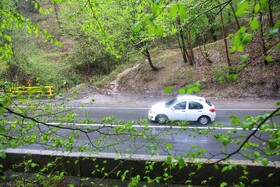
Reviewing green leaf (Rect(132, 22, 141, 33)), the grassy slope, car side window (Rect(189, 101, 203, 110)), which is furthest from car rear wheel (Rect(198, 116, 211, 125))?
green leaf (Rect(132, 22, 141, 33))

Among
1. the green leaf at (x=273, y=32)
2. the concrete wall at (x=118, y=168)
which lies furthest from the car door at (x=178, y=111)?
the green leaf at (x=273, y=32)

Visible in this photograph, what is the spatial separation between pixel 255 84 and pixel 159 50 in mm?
11365

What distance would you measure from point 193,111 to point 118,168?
9035mm

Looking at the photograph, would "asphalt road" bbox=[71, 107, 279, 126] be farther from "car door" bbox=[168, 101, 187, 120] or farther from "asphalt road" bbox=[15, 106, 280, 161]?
"car door" bbox=[168, 101, 187, 120]

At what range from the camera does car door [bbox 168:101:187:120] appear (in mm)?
13422

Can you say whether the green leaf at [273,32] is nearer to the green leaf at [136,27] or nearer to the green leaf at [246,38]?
the green leaf at [246,38]

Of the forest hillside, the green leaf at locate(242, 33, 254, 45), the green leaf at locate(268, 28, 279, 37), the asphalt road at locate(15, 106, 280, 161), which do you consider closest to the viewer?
the green leaf at locate(268, 28, 279, 37)

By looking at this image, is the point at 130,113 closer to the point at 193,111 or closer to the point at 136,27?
the point at 193,111

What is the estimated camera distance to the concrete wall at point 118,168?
4.41 meters

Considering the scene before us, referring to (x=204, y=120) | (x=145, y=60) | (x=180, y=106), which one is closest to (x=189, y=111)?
(x=180, y=106)

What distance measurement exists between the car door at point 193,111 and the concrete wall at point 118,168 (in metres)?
8.78

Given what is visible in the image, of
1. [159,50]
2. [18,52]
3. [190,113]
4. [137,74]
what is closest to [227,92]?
[190,113]

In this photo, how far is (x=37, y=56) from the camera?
27750 millimetres

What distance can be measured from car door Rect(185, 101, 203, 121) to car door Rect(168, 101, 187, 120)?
0.22 meters
